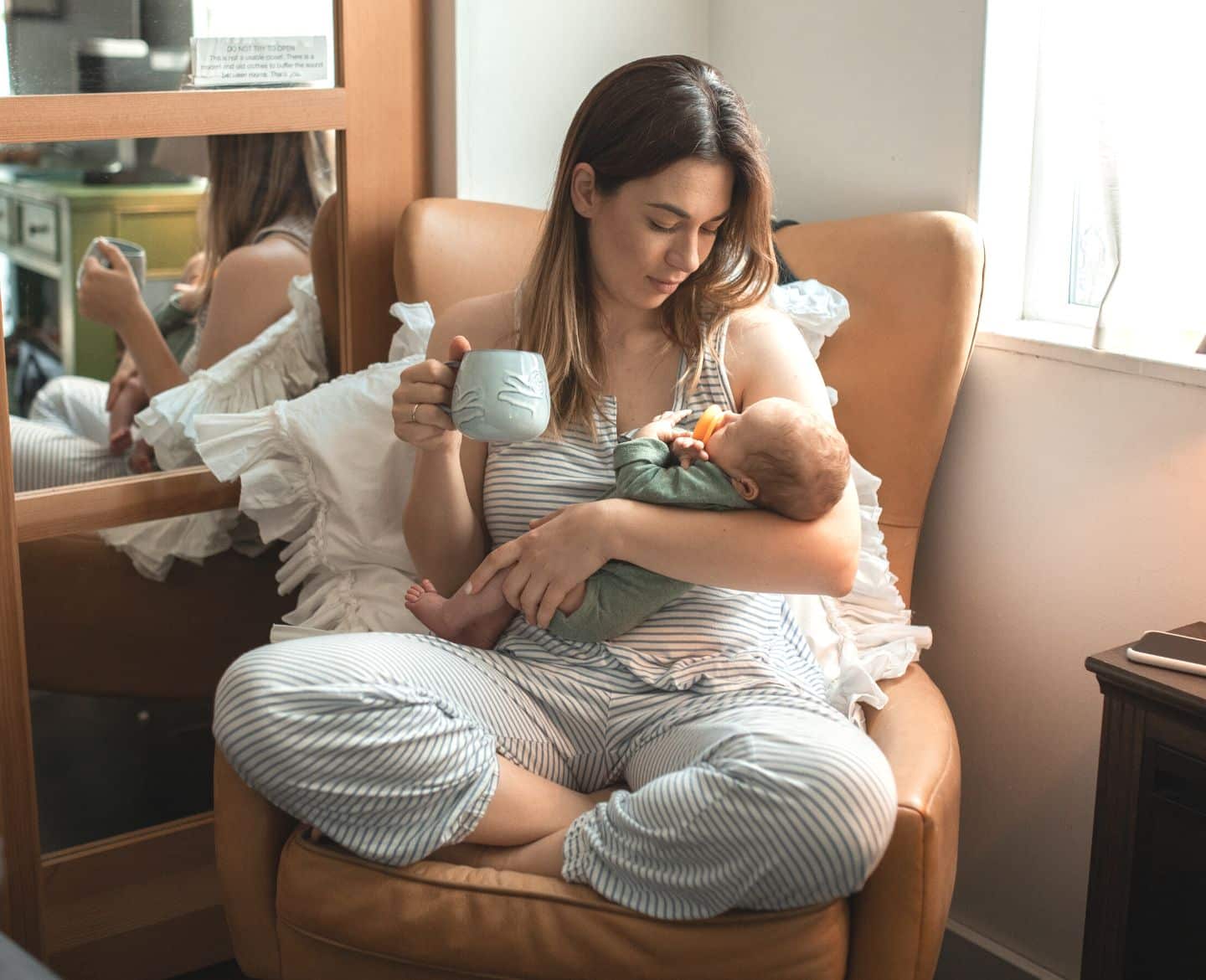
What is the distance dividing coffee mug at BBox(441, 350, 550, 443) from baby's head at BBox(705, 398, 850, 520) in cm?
22

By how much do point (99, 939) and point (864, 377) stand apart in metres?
1.39

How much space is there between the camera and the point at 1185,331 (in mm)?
1619

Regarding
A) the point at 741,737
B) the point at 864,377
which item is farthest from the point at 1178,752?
the point at 864,377

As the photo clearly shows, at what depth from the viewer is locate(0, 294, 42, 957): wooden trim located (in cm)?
172

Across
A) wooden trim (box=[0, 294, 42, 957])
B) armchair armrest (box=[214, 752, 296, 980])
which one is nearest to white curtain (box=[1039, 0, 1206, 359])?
armchair armrest (box=[214, 752, 296, 980])

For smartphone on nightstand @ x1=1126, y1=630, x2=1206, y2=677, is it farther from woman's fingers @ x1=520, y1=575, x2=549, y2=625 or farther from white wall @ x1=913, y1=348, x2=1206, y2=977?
woman's fingers @ x1=520, y1=575, x2=549, y2=625

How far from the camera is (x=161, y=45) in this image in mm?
1768

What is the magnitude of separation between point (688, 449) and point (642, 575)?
0.15 m

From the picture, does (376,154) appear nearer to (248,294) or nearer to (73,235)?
(248,294)

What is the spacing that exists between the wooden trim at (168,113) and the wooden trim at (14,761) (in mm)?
381

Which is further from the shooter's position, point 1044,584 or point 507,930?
point 1044,584

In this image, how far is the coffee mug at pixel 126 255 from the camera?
1.76 metres

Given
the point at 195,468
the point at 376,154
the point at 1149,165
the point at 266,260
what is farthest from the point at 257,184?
the point at 1149,165

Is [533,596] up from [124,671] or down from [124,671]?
up
